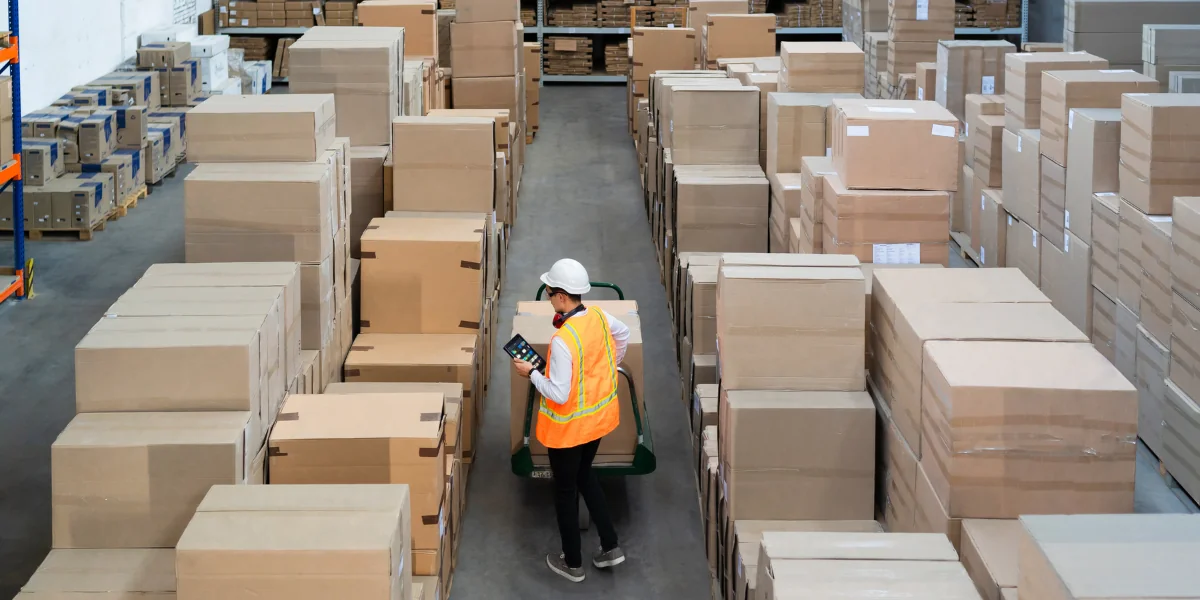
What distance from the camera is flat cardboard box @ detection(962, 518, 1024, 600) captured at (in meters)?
3.59

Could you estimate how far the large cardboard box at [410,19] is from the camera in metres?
10.1

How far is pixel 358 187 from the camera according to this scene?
300 inches

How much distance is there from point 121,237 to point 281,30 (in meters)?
7.99

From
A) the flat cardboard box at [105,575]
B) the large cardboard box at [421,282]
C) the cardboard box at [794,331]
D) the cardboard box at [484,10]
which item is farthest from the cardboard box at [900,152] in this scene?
the cardboard box at [484,10]

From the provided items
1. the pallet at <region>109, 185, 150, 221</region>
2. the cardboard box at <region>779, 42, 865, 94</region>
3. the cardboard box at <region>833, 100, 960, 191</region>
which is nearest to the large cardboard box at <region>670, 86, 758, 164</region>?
the cardboard box at <region>779, 42, 865, 94</region>

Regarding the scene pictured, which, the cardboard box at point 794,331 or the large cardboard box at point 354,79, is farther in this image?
the large cardboard box at point 354,79

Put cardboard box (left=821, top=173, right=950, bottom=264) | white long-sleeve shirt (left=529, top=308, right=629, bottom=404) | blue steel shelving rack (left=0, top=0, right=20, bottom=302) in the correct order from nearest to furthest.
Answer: white long-sleeve shirt (left=529, top=308, right=629, bottom=404) < cardboard box (left=821, top=173, right=950, bottom=264) < blue steel shelving rack (left=0, top=0, right=20, bottom=302)

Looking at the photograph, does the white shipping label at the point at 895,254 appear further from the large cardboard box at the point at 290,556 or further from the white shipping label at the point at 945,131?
the large cardboard box at the point at 290,556

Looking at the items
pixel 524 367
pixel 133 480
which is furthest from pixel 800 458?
pixel 133 480

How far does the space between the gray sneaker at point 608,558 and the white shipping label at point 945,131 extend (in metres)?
2.49

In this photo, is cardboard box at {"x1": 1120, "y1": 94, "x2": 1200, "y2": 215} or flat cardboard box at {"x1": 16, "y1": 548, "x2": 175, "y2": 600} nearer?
flat cardboard box at {"x1": 16, "y1": 548, "x2": 175, "y2": 600}

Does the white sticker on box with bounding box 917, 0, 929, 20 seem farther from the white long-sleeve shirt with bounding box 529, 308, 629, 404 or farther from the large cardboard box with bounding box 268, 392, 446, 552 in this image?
the large cardboard box with bounding box 268, 392, 446, 552

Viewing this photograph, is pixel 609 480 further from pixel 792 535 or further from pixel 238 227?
pixel 792 535

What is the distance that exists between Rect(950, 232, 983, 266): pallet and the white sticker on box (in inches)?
115
